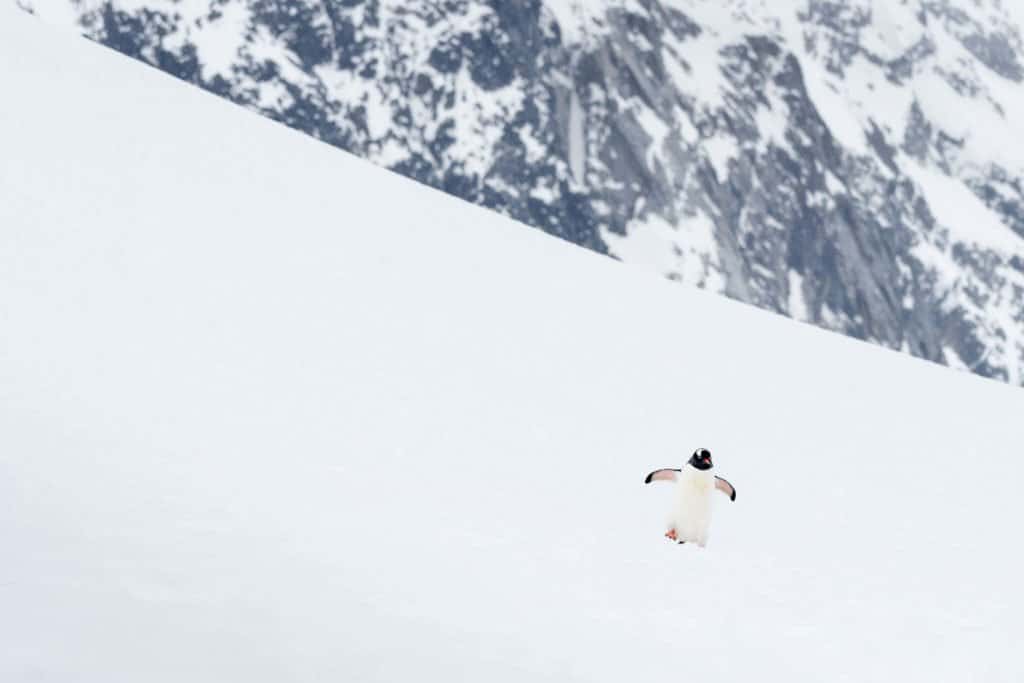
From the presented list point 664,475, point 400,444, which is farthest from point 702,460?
point 400,444

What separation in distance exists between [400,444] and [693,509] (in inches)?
92.8

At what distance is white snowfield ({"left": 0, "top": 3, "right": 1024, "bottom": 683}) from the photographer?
4.67 m

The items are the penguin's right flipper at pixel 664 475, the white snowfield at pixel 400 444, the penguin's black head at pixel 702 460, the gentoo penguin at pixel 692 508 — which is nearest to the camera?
the white snowfield at pixel 400 444

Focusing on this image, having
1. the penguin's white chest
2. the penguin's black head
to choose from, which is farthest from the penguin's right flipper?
the penguin's white chest

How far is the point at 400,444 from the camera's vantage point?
9773mm

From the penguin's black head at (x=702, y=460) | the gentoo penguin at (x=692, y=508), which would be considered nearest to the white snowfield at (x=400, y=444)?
the gentoo penguin at (x=692, y=508)

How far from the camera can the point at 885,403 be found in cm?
1673

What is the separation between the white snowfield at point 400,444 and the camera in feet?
15.3

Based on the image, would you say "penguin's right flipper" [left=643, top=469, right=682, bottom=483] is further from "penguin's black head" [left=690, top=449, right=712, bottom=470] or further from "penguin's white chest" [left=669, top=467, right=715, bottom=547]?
"penguin's white chest" [left=669, top=467, right=715, bottom=547]

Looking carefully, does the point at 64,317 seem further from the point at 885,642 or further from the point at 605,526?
the point at 885,642

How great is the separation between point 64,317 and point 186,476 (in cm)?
457

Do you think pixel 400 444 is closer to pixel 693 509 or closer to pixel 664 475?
pixel 664 475

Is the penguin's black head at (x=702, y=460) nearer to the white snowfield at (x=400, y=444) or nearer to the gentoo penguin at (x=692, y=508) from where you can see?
the gentoo penguin at (x=692, y=508)

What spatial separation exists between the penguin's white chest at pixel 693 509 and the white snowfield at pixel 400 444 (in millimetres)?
284
